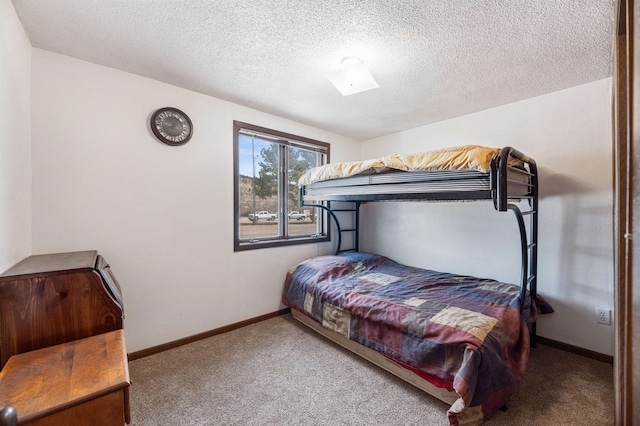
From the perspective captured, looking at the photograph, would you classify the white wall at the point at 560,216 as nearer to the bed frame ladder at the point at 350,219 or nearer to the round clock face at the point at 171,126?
the bed frame ladder at the point at 350,219

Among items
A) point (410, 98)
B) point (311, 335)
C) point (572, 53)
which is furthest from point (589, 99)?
point (311, 335)

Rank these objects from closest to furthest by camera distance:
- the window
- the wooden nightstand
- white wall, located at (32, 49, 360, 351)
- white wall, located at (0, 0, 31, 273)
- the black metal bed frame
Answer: the wooden nightstand → white wall, located at (0, 0, 31, 273) → the black metal bed frame → white wall, located at (32, 49, 360, 351) → the window

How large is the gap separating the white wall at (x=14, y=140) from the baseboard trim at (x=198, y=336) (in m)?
1.09

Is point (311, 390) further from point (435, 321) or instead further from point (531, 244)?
point (531, 244)

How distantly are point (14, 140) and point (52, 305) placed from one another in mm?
973

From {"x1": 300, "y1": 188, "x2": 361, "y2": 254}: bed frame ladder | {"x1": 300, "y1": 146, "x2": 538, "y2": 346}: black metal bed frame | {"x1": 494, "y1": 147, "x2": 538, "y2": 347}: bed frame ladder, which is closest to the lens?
{"x1": 300, "y1": 146, "x2": 538, "y2": 346}: black metal bed frame

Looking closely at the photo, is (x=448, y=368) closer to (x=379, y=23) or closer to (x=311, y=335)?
(x=311, y=335)

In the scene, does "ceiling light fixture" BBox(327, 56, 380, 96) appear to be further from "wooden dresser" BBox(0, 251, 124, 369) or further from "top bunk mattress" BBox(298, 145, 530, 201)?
"wooden dresser" BBox(0, 251, 124, 369)

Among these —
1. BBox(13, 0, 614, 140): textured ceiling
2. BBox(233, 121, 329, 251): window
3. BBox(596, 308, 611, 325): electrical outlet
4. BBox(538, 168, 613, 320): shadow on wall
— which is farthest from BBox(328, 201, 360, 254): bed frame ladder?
BBox(596, 308, 611, 325): electrical outlet

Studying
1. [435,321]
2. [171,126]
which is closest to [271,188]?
[171,126]

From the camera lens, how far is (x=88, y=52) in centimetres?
186

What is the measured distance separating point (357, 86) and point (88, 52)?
1908 mm

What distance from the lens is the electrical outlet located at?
2158mm

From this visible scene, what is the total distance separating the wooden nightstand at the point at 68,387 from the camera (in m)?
0.88
